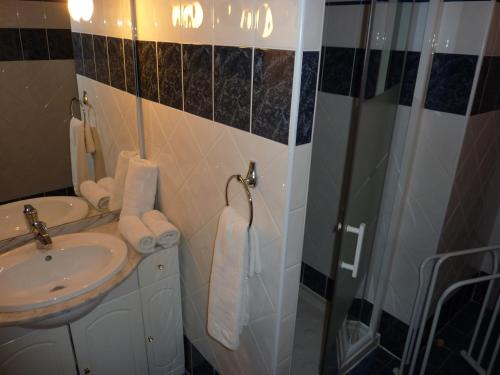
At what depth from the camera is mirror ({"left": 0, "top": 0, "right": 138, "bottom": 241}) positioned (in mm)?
1349

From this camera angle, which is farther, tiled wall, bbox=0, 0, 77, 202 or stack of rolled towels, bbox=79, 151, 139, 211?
stack of rolled towels, bbox=79, 151, 139, 211

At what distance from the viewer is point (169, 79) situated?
4.72ft

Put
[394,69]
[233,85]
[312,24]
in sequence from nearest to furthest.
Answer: [312,24], [233,85], [394,69]

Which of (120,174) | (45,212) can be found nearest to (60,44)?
(120,174)

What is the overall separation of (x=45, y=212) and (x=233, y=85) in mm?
1007

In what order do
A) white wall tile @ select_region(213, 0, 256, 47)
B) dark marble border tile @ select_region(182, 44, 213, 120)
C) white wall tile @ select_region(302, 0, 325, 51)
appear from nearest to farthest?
white wall tile @ select_region(302, 0, 325, 51) < white wall tile @ select_region(213, 0, 256, 47) < dark marble border tile @ select_region(182, 44, 213, 120)

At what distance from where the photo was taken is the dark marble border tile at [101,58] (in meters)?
1.56

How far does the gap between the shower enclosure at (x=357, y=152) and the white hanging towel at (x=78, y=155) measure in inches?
44.2

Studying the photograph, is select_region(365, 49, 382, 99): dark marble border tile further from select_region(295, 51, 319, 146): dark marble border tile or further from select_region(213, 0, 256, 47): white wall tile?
select_region(213, 0, 256, 47): white wall tile

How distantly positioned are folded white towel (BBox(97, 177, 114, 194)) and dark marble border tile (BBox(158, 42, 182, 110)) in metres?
0.49

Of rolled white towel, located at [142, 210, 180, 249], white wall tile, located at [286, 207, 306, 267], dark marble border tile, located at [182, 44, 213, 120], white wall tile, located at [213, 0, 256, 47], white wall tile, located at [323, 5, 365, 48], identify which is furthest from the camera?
white wall tile, located at [323, 5, 365, 48]

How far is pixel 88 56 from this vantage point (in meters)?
1.54

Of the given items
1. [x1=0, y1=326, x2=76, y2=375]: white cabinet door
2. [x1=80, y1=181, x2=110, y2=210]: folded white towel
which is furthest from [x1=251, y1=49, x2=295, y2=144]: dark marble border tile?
[x1=0, y1=326, x2=76, y2=375]: white cabinet door

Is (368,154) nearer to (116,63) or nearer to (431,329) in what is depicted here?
(431,329)
